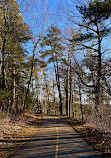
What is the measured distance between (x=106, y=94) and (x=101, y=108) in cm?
260

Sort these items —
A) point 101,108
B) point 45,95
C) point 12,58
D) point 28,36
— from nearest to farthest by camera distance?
point 101,108
point 12,58
point 28,36
point 45,95

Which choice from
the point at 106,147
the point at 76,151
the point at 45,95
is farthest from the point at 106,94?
the point at 45,95

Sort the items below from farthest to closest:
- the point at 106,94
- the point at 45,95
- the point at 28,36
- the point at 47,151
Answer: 1. the point at 45,95
2. the point at 28,36
3. the point at 106,94
4. the point at 47,151

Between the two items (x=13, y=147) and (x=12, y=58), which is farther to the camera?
(x=12, y=58)

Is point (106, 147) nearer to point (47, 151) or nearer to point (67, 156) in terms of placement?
point (67, 156)

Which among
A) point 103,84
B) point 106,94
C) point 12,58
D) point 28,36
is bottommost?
point 106,94

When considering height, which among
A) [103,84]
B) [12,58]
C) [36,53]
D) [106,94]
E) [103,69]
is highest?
[36,53]

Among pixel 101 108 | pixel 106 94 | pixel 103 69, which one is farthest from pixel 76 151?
pixel 103 69

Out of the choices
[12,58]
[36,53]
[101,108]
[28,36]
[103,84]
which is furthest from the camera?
[36,53]

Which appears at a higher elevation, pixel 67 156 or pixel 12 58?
pixel 12 58

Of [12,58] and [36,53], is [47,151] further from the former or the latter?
[36,53]

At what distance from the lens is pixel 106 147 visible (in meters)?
7.72

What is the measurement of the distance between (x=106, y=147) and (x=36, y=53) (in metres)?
16.9

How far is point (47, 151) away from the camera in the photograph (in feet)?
23.6
